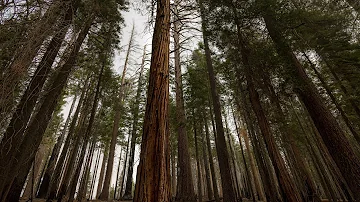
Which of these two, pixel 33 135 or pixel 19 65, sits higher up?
pixel 33 135

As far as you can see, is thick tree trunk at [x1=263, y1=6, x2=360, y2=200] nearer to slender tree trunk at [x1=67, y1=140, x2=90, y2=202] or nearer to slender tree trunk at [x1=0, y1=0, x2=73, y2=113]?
slender tree trunk at [x1=0, y1=0, x2=73, y2=113]

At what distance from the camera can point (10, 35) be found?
105 inches

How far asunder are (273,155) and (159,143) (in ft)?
12.3

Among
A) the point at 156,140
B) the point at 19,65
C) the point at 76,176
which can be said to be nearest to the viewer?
the point at 156,140

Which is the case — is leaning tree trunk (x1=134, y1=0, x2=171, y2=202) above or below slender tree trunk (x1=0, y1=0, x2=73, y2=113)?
below

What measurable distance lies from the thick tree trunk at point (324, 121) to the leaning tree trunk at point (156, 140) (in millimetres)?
4802

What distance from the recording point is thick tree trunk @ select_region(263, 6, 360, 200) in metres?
4.46

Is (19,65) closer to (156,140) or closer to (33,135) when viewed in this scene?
(156,140)

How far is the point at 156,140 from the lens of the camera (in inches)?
71.9

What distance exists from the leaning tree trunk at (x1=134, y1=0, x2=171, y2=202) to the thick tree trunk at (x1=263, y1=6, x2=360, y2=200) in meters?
4.80

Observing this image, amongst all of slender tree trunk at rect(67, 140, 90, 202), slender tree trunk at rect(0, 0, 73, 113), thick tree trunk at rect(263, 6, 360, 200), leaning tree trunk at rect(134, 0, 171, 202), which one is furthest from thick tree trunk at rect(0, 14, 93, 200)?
thick tree trunk at rect(263, 6, 360, 200)

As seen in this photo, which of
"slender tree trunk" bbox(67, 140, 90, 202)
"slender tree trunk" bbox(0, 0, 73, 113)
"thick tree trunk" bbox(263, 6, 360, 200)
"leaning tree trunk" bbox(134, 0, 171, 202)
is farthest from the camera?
"slender tree trunk" bbox(67, 140, 90, 202)

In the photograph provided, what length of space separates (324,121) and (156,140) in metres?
5.41

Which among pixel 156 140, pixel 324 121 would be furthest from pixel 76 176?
pixel 324 121
